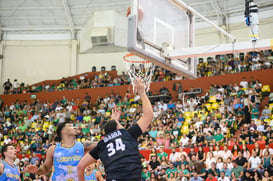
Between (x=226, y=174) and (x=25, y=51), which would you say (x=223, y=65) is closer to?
(x=226, y=174)

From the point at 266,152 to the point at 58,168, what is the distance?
8688 millimetres

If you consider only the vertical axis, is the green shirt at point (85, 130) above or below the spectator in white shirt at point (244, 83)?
below

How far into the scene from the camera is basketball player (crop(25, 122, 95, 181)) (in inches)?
230

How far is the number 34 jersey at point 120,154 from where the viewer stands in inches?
167

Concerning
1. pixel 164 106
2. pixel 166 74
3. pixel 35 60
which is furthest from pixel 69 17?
pixel 164 106

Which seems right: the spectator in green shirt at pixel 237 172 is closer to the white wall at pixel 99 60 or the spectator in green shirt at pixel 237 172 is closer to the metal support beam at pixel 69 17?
the white wall at pixel 99 60

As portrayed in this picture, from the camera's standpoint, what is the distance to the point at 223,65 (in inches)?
886

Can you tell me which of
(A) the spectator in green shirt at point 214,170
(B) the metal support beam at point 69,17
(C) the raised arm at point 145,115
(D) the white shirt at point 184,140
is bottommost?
(A) the spectator in green shirt at point 214,170

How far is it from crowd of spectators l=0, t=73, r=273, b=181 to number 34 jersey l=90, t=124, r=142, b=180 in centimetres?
843

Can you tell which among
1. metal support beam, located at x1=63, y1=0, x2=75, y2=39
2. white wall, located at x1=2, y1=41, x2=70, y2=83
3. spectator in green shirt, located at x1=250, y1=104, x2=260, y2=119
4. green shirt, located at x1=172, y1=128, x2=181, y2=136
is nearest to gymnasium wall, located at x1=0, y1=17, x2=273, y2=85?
white wall, located at x1=2, y1=41, x2=70, y2=83

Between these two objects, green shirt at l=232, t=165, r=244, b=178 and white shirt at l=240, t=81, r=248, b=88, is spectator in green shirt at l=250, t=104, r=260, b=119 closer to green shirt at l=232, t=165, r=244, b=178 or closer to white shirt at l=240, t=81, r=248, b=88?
white shirt at l=240, t=81, r=248, b=88

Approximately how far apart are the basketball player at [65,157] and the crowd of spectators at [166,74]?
16397 millimetres

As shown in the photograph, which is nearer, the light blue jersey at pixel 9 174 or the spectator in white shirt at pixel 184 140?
the light blue jersey at pixel 9 174

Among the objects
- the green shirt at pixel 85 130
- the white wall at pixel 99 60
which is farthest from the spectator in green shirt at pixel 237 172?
the white wall at pixel 99 60
